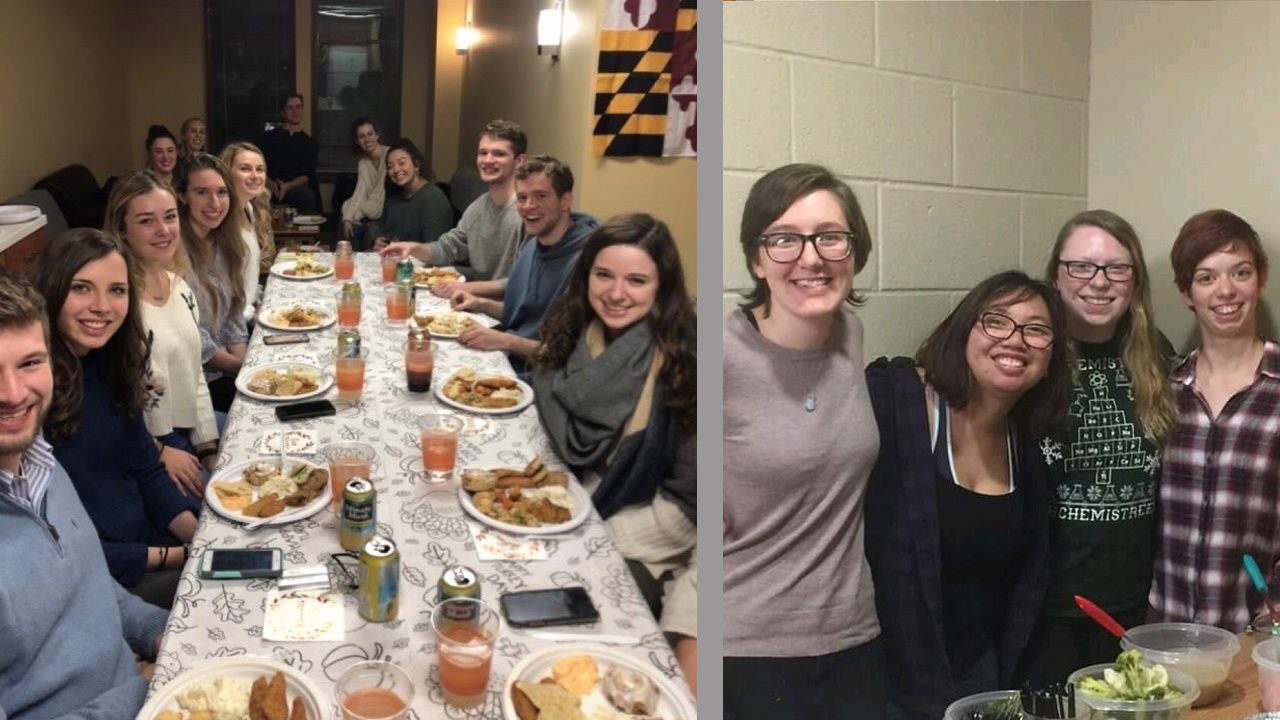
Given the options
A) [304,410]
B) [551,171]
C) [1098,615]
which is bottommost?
[1098,615]

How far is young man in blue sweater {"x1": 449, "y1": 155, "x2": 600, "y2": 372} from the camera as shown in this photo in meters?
1.39

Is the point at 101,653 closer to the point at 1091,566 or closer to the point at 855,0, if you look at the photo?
the point at 855,0

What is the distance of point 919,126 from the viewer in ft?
5.01

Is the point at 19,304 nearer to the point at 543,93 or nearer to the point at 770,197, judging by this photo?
the point at 543,93

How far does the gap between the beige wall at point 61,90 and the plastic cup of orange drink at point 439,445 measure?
522 mm

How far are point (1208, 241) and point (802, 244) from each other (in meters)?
0.75

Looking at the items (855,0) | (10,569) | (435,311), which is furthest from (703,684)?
(855,0)

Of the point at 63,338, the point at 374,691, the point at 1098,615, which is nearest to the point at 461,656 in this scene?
the point at 374,691

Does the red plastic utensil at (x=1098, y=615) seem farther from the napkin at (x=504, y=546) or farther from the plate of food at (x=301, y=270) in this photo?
the plate of food at (x=301, y=270)

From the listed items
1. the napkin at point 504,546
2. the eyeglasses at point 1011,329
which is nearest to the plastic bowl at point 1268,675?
the eyeglasses at point 1011,329

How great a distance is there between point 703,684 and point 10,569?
0.89 m

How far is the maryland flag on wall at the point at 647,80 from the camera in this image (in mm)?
1348

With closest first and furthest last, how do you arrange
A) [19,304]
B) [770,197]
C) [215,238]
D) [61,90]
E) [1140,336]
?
[19,304], [61,90], [215,238], [770,197], [1140,336]

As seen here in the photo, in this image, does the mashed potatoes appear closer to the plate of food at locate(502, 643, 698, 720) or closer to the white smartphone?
the white smartphone
